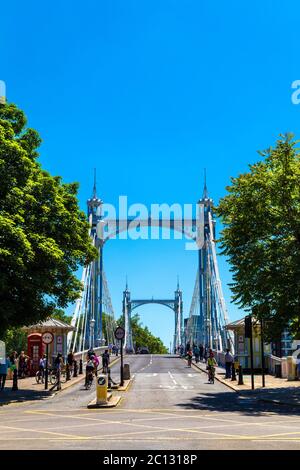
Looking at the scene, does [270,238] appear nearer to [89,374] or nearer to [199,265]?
[89,374]

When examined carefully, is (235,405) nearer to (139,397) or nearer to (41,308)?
A: (139,397)

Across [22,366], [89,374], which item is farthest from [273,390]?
[22,366]

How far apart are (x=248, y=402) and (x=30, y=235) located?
12.2 metres

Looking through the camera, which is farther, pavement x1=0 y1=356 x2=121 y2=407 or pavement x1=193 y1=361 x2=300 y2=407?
pavement x1=0 y1=356 x2=121 y2=407

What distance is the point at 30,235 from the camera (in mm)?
26203

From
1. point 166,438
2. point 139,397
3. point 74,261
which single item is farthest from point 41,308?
point 166,438

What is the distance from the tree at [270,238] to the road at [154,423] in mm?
4439

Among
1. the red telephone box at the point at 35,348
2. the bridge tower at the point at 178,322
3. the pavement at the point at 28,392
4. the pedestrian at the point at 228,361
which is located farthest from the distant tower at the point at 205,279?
the bridge tower at the point at 178,322

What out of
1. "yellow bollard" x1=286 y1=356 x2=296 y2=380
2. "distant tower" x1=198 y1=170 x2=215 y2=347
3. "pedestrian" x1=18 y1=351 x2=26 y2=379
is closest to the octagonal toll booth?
"pedestrian" x1=18 y1=351 x2=26 y2=379

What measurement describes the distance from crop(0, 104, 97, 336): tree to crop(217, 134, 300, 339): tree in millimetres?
8515

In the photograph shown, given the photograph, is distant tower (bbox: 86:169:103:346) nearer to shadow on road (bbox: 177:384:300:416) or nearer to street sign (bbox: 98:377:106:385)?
shadow on road (bbox: 177:384:300:416)

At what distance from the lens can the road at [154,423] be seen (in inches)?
499

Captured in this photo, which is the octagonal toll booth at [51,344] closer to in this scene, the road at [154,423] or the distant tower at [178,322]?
the road at [154,423]

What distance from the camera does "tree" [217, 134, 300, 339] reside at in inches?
1019
